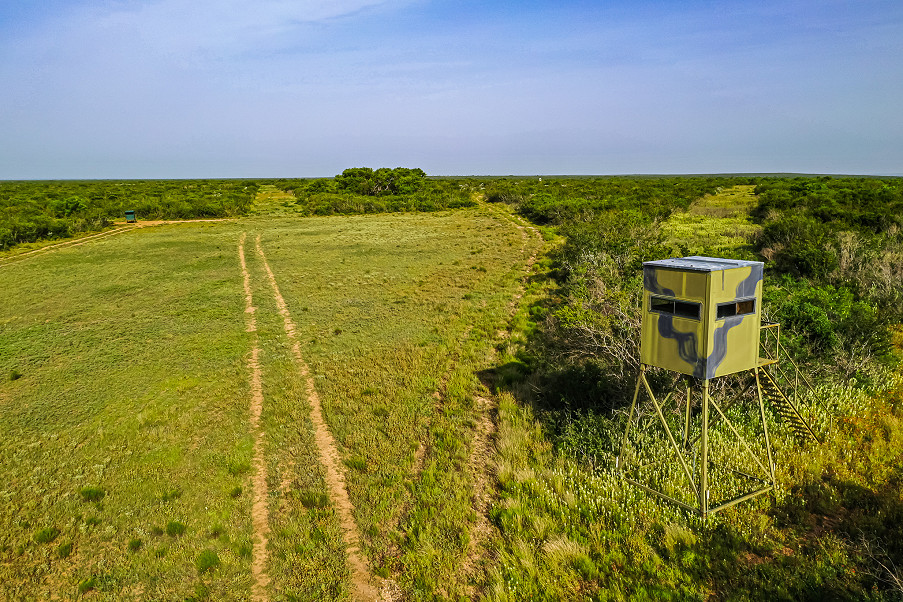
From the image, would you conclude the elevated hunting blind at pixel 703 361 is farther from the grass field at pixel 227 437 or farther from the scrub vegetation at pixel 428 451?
the grass field at pixel 227 437

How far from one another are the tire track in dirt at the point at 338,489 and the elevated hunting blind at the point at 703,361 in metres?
3.43

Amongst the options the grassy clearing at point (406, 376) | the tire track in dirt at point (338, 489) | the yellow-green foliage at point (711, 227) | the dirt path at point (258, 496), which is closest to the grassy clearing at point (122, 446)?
the dirt path at point (258, 496)

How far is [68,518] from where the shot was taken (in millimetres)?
6492

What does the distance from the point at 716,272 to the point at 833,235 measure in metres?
16.9

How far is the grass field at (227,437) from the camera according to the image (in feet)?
18.4

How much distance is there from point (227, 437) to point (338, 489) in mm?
2754

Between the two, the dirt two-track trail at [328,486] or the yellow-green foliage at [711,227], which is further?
the yellow-green foliage at [711,227]

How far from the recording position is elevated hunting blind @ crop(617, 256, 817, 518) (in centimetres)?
524

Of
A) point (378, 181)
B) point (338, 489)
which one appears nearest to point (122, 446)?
point (338, 489)

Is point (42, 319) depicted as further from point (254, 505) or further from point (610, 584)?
point (610, 584)

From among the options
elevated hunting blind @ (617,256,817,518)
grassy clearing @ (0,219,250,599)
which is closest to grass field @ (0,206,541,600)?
grassy clearing @ (0,219,250,599)

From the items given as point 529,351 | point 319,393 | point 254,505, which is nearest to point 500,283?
point 529,351

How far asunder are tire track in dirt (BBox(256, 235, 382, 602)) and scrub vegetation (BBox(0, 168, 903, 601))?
10cm

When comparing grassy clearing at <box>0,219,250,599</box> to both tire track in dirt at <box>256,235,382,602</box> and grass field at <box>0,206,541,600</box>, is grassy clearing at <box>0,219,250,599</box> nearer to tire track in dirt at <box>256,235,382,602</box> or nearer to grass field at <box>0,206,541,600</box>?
grass field at <box>0,206,541,600</box>
